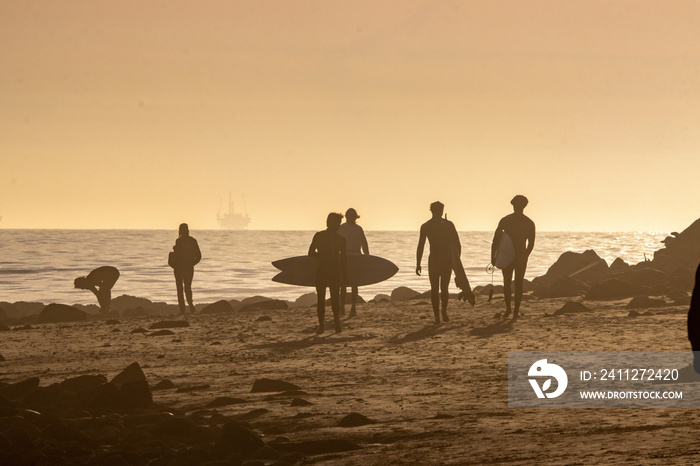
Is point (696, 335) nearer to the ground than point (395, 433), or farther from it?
farther from it

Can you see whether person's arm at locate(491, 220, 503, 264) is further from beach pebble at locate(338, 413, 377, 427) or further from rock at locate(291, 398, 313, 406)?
beach pebble at locate(338, 413, 377, 427)

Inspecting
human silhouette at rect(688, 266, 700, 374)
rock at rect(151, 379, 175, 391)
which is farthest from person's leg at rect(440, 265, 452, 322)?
human silhouette at rect(688, 266, 700, 374)

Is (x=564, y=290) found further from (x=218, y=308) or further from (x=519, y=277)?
(x=218, y=308)

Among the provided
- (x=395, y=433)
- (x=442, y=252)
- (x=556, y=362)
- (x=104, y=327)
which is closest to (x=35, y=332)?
(x=104, y=327)

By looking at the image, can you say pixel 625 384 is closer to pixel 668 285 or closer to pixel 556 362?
pixel 556 362

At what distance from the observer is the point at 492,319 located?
18.5 meters

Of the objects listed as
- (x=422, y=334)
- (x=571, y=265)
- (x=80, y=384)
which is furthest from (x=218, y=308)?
(x=571, y=265)

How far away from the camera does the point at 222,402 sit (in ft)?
33.4

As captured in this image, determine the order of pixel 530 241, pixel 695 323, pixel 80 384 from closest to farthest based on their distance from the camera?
1. pixel 695 323
2. pixel 80 384
3. pixel 530 241

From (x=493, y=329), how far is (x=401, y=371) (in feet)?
15.5

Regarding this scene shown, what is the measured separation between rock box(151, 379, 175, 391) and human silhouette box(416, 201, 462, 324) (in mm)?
7033

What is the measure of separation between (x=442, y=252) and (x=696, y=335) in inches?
524

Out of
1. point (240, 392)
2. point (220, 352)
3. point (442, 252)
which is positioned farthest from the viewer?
point (442, 252)

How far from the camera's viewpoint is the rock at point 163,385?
11.5 m
